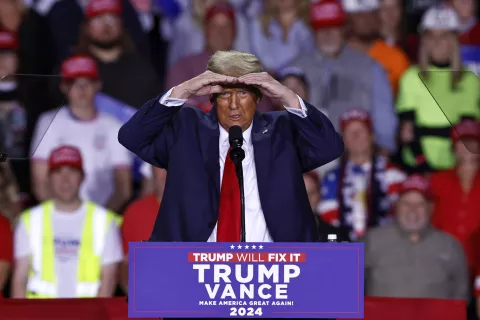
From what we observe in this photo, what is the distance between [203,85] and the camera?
3680 millimetres

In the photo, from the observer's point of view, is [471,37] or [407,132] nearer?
[407,132]

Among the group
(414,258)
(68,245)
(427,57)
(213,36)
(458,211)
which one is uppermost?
(213,36)

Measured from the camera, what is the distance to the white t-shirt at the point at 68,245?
627 cm

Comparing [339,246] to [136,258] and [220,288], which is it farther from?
[136,258]

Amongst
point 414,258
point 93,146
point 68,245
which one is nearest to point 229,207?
point 68,245

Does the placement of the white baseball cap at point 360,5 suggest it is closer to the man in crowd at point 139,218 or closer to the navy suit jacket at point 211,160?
the man in crowd at point 139,218

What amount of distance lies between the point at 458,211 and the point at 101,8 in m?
2.62

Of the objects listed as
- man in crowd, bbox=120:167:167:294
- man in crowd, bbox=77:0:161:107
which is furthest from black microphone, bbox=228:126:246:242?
man in crowd, bbox=77:0:161:107

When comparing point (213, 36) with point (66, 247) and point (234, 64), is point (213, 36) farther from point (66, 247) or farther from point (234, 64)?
point (234, 64)

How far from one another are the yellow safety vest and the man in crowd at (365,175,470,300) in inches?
60.5

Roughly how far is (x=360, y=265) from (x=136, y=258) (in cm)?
68

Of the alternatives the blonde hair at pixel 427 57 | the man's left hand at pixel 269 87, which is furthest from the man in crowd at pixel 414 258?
the man's left hand at pixel 269 87

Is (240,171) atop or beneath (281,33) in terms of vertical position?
beneath

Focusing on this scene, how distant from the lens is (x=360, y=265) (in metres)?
3.44
